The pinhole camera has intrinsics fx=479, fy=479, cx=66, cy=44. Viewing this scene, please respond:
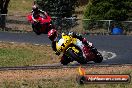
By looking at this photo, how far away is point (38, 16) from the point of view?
31.8 m

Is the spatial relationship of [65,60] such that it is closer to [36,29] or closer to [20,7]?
[36,29]

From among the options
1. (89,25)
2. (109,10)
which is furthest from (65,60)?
(109,10)

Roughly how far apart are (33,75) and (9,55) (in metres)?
9.19

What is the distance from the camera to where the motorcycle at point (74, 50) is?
71.6 ft

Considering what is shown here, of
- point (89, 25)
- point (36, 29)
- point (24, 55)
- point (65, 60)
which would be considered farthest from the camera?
point (89, 25)

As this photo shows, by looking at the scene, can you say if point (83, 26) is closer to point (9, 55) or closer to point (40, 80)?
point (9, 55)

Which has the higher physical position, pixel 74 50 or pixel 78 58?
pixel 74 50

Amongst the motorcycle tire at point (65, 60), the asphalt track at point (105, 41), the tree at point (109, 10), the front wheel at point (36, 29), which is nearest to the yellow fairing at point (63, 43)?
the motorcycle tire at point (65, 60)

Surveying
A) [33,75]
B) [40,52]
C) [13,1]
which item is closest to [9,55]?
[40,52]

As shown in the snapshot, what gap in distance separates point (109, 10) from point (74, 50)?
23.1 metres

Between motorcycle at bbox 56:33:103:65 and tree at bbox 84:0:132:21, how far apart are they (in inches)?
843

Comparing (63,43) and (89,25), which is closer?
(63,43)

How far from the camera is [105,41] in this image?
33156 mm

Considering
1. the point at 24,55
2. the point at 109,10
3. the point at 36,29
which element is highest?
the point at 24,55
